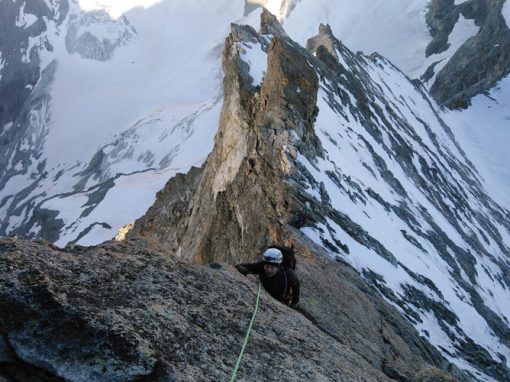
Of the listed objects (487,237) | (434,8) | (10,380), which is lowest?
(10,380)

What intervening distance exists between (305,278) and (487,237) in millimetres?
28765

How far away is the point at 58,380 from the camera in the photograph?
5.11 metres

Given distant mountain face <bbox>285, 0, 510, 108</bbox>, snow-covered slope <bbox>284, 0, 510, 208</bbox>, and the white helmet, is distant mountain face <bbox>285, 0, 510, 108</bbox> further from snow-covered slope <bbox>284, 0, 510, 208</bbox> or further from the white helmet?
the white helmet

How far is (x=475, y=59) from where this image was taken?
277ft

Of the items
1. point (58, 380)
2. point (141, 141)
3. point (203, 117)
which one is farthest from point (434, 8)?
point (58, 380)

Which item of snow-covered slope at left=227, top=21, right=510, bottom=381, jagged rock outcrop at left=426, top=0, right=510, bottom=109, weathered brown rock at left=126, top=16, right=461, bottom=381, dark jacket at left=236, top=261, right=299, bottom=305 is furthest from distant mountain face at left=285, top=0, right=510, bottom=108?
dark jacket at left=236, top=261, right=299, bottom=305

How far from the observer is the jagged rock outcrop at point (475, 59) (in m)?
78.1

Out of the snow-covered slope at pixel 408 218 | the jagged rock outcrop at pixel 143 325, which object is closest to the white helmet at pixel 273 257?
the jagged rock outcrop at pixel 143 325

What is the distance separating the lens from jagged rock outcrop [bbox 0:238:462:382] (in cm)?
529

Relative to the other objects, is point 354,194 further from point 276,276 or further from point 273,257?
point 273,257

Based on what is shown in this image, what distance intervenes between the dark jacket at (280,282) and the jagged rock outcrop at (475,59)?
230ft

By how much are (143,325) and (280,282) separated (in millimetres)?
3371

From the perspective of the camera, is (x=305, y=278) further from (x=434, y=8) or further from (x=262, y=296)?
(x=434, y=8)

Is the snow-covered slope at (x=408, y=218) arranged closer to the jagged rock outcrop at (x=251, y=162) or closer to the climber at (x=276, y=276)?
the jagged rock outcrop at (x=251, y=162)
